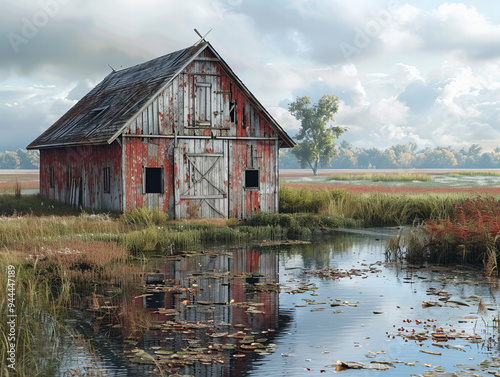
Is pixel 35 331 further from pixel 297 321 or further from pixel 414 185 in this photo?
pixel 414 185

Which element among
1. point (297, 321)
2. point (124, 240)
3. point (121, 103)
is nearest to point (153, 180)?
point (121, 103)

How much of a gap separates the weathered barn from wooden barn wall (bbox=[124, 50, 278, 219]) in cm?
4

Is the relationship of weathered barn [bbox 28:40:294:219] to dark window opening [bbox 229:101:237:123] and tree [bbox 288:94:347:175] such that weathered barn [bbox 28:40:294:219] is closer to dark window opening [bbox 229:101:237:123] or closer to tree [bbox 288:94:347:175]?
dark window opening [bbox 229:101:237:123]

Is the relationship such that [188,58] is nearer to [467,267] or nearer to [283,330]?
[467,267]

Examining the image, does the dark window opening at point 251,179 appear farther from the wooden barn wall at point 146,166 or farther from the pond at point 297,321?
the pond at point 297,321

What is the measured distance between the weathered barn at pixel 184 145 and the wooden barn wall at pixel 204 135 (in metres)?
0.04

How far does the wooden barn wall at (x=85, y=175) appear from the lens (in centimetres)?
2348

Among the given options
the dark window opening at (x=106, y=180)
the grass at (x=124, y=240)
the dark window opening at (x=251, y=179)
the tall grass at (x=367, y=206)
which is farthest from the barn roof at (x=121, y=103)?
the grass at (x=124, y=240)

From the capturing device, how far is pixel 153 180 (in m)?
25.5

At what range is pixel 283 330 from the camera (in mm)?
9070

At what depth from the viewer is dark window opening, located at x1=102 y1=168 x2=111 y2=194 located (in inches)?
947

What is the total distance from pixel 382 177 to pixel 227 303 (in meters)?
61.0

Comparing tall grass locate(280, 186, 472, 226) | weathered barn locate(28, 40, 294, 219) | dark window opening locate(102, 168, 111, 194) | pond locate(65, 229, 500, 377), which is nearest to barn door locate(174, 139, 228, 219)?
weathered barn locate(28, 40, 294, 219)

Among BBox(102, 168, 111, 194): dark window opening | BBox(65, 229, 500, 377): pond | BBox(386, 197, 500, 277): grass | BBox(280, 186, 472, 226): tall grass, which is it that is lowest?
BBox(65, 229, 500, 377): pond
